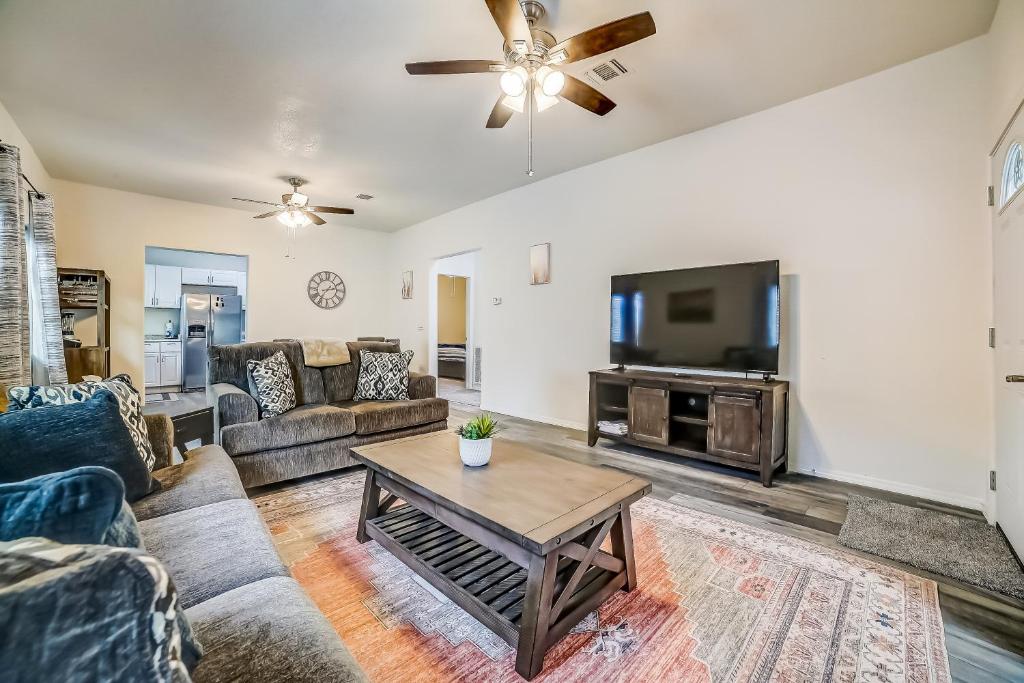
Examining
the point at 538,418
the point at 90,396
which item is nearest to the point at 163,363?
the point at 538,418

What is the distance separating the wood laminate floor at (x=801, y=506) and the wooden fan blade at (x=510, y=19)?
8.89ft

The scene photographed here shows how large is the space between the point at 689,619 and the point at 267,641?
1.43 meters

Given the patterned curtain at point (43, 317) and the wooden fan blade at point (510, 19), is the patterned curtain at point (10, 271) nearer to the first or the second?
the patterned curtain at point (43, 317)

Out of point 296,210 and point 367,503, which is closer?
point 367,503

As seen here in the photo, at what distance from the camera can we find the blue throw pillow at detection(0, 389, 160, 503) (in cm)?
129

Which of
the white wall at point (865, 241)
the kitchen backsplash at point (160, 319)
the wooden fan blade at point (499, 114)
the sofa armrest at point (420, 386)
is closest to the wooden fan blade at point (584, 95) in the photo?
the wooden fan blade at point (499, 114)

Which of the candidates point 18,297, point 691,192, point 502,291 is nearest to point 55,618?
point 18,297

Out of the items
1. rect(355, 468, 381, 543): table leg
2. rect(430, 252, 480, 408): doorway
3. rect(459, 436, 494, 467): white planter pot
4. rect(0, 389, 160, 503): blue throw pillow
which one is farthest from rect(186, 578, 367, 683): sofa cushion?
rect(430, 252, 480, 408): doorway

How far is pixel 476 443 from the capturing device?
1.94 metres

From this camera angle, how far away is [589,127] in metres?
3.55

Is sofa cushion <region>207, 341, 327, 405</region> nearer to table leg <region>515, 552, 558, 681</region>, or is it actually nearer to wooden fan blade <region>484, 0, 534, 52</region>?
table leg <region>515, 552, 558, 681</region>

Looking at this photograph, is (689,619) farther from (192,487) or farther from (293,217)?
(293,217)

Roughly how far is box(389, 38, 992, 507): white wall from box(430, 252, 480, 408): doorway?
3341 mm

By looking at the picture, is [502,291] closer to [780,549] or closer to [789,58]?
[789,58]
